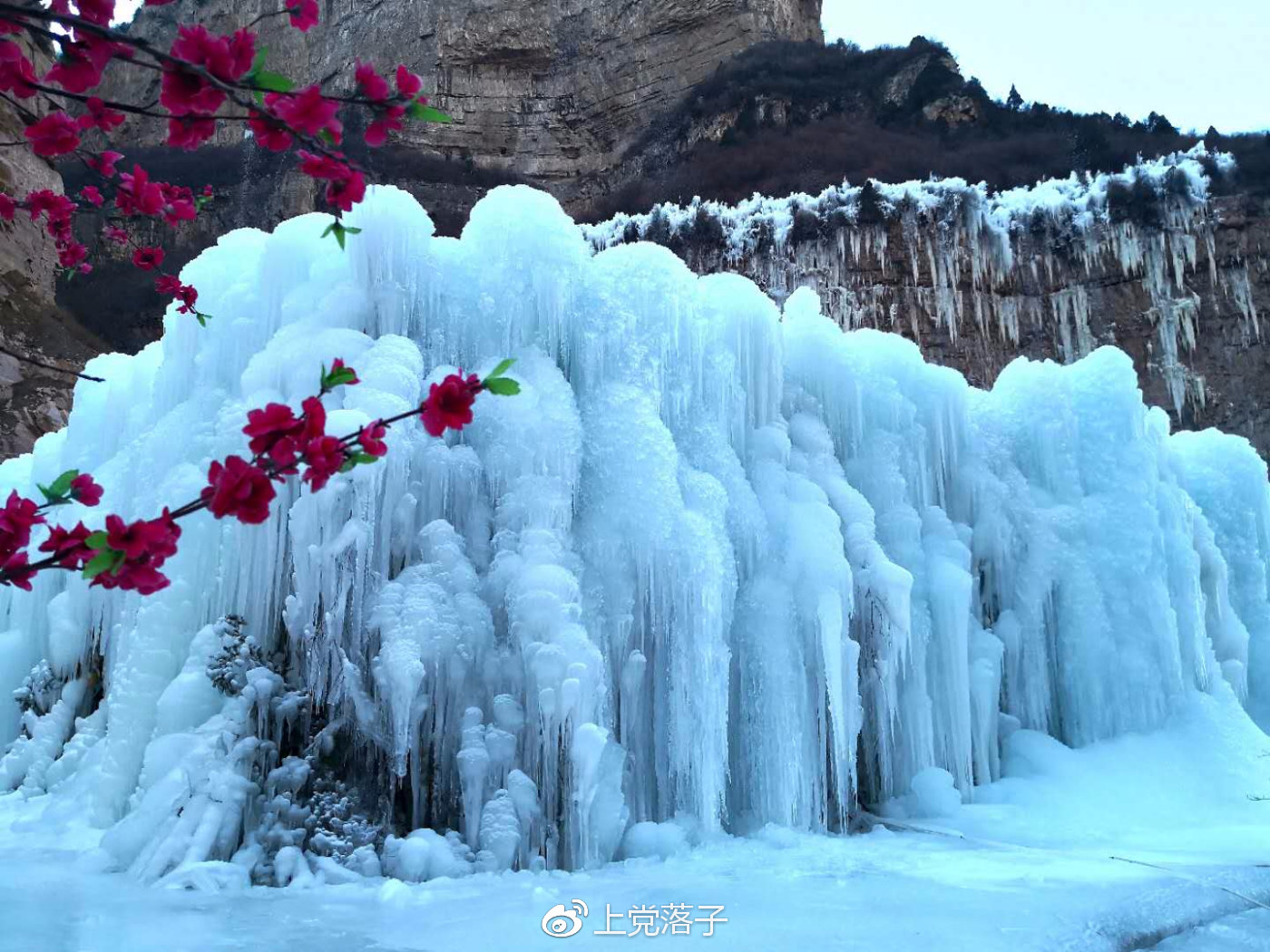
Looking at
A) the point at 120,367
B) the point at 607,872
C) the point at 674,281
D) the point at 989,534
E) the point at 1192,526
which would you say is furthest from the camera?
the point at 1192,526

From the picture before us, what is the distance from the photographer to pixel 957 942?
3.04 metres

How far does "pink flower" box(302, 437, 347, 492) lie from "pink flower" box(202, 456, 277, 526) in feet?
0.20

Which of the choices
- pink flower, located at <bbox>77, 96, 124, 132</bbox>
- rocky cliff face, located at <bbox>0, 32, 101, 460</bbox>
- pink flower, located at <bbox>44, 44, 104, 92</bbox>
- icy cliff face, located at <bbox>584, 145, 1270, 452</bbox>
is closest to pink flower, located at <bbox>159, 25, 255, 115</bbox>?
pink flower, located at <bbox>44, 44, 104, 92</bbox>

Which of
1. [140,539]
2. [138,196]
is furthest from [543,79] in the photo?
[140,539]

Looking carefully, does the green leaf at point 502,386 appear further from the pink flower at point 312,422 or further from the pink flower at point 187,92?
the pink flower at point 187,92

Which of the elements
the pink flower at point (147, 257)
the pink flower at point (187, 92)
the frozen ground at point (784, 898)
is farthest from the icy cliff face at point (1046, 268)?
the pink flower at point (187, 92)

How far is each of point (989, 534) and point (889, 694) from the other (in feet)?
5.76

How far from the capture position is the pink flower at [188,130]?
137 centimetres

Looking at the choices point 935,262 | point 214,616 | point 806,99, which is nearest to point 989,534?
point 214,616

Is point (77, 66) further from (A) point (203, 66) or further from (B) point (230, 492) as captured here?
(B) point (230, 492)

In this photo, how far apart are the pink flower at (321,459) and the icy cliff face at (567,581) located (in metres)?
3.06

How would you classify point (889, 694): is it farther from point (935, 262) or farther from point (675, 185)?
point (675, 185)

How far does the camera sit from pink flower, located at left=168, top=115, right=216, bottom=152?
4.50 ft

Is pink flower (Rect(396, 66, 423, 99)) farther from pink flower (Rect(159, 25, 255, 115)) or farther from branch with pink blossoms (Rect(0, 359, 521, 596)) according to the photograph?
branch with pink blossoms (Rect(0, 359, 521, 596))
